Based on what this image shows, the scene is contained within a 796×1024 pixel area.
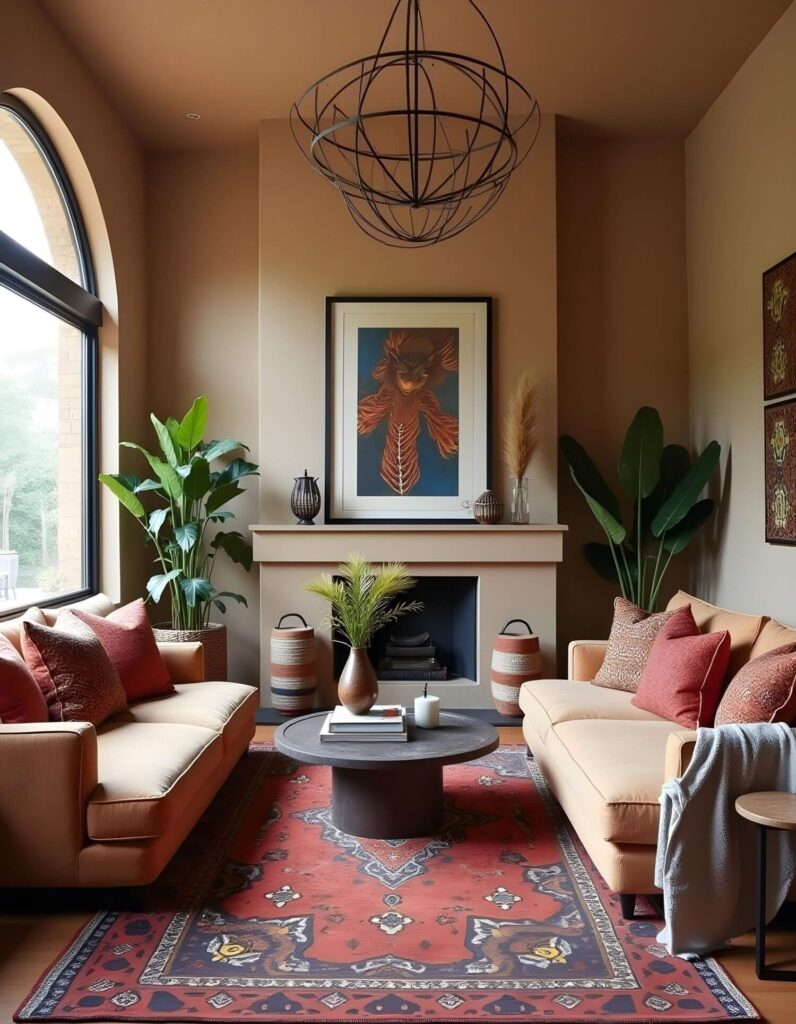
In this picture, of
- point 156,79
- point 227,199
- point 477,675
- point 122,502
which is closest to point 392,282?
point 227,199

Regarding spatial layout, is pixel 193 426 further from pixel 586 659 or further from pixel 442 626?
pixel 586 659

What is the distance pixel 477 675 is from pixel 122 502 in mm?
2311

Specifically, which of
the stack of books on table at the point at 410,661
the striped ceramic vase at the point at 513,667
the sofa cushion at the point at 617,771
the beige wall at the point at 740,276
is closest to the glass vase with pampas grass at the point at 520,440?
the striped ceramic vase at the point at 513,667

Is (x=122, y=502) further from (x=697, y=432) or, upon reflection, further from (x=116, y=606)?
(x=697, y=432)

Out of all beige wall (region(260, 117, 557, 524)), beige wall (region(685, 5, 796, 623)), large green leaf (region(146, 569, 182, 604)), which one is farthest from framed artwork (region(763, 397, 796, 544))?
large green leaf (region(146, 569, 182, 604))

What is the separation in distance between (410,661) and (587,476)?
1.57 m

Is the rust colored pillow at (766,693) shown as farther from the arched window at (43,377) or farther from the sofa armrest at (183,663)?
the arched window at (43,377)

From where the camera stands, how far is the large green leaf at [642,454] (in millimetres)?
5281

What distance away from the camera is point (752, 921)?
8.36ft

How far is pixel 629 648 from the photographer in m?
4.00

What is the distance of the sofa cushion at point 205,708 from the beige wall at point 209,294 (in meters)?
1.70

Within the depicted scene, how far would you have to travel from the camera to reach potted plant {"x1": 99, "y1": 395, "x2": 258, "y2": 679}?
504cm

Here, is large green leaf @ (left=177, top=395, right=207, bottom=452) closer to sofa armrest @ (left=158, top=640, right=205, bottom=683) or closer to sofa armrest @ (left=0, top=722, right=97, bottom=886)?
sofa armrest @ (left=158, top=640, right=205, bottom=683)

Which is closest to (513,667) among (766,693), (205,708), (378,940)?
(205,708)
